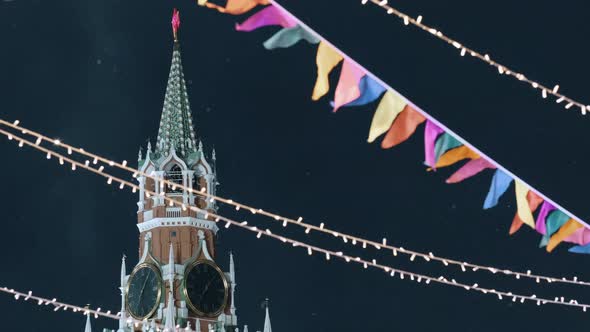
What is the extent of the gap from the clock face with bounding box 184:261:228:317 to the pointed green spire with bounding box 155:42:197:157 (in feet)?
13.1

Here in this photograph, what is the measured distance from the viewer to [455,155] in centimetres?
1712

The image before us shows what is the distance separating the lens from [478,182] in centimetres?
4741

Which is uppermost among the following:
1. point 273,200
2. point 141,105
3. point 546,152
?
point 141,105

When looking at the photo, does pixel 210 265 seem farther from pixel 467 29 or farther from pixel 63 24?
pixel 467 29

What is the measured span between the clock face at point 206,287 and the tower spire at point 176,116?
3.98 meters

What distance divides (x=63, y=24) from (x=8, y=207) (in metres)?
6.04

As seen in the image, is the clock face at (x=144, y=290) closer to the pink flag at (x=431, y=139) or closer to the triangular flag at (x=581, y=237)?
the triangular flag at (x=581, y=237)

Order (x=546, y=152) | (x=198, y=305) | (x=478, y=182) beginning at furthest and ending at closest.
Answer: (x=198, y=305)
(x=478, y=182)
(x=546, y=152)

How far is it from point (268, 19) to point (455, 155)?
2.95 m

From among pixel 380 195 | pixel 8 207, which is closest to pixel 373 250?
pixel 380 195

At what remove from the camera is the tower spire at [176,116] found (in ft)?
184

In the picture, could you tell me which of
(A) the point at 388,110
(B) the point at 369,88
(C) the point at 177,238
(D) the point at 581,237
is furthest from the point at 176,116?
(B) the point at 369,88

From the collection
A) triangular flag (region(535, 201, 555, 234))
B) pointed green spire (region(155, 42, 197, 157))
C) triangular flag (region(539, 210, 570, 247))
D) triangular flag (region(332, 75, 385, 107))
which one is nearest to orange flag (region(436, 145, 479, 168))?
triangular flag (region(332, 75, 385, 107))

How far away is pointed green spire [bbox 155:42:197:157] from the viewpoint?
56.0m
